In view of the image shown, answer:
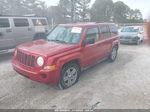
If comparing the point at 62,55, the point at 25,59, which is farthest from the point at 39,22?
the point at 62,55

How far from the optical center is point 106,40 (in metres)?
5.21

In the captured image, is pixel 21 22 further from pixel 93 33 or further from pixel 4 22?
pixel 93 33

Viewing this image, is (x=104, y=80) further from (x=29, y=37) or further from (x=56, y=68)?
(x=29, y=37)

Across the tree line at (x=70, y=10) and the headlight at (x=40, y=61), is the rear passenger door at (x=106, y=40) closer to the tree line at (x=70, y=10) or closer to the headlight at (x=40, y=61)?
the headlight at (x=40, y=61)

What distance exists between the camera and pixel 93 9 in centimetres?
3253

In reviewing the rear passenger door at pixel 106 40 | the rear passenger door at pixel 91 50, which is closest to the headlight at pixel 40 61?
the rear passenger door at pixel 91 50

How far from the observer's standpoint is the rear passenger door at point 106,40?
16.6 feet

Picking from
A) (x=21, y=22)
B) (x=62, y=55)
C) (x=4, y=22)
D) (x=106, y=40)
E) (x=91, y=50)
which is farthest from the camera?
(x=21, y=22)

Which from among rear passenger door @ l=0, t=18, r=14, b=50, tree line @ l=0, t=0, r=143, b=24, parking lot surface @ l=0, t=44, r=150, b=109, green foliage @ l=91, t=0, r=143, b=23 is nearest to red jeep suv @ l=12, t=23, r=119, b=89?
parking lot surface @ l=0, t=44, r=150, b=109

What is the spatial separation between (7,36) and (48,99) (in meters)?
4.40

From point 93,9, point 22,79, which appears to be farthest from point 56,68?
point 93,9

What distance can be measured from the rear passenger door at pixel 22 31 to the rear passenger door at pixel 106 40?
13.4 feet

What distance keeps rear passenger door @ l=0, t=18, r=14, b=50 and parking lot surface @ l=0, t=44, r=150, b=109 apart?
1.75 meters

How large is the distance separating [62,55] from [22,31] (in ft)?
14.2
